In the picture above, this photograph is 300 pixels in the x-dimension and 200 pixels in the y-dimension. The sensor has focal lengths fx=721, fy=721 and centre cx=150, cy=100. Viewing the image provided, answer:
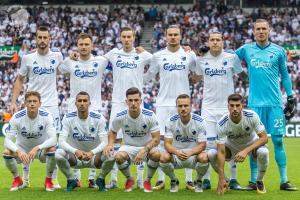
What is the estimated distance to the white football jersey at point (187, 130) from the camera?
9.35 metres

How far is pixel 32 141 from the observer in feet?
31.6

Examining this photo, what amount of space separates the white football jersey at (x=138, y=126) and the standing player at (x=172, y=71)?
540mm

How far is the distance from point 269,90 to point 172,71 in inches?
55.9

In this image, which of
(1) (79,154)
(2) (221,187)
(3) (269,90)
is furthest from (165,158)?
(3) (269,90)

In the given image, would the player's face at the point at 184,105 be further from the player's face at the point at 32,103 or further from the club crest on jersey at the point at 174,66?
the player's face at the point at 32,103

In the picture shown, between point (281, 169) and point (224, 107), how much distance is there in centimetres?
120

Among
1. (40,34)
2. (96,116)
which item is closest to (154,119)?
(96,116)

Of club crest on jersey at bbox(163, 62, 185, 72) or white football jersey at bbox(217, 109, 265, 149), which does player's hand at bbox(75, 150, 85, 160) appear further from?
club crest on jersey at bbox(163, 62, 185, 72)

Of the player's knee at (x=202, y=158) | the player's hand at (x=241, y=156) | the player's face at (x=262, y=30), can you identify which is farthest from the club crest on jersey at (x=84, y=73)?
the player's hand at (x=241, y=156)

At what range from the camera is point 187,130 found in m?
9.41

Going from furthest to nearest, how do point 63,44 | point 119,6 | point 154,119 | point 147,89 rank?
1. point 119,6
2. point 63,44
3. point 147,89
4. point 154,119

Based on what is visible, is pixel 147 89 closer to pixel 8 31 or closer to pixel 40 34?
pixel 8 31

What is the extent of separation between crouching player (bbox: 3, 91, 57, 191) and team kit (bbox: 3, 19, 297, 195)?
0.5 inches

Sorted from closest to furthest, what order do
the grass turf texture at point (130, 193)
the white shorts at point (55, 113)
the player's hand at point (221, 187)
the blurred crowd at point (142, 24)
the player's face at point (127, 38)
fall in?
1. the grass turf texture at point (130, 193)
2. the player's hand at point (221, 187)
3. the player's face at point (127, 38)
4. the white shorts at point (55, 113)
5. the blurred crowd at point (142, 24)
